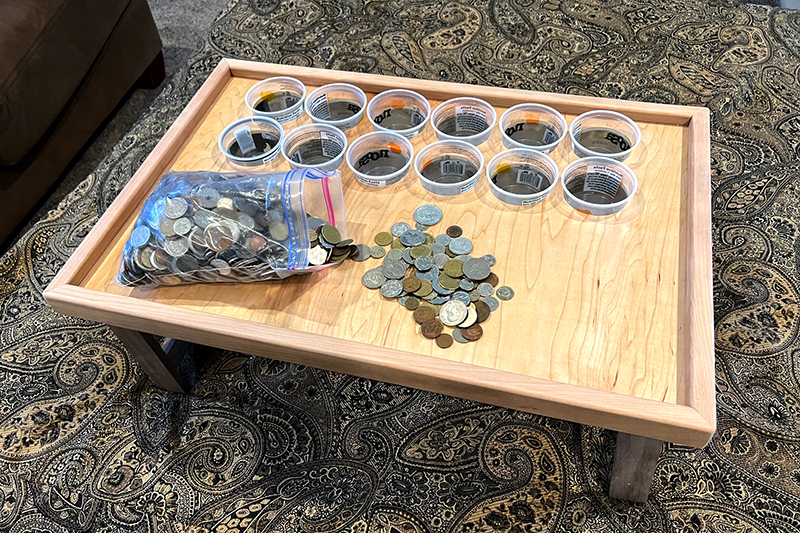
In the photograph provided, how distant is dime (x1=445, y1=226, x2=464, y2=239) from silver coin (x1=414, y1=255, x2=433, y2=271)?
6 cm

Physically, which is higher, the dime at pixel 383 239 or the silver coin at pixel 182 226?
the silver coin at pixel 182 226

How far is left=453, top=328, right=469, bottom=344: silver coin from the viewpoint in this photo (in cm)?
87

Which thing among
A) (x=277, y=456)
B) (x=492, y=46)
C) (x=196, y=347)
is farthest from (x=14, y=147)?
(x=492, y=46)

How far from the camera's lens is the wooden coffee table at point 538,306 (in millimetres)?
808

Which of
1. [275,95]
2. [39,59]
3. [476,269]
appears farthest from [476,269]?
[39,59]

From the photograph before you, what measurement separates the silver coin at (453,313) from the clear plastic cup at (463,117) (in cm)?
37

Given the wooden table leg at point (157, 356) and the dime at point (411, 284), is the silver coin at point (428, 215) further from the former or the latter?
the wooden table leg at point (157, 356)

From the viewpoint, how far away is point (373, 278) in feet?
3.13

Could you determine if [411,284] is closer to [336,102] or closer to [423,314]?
[423,314]

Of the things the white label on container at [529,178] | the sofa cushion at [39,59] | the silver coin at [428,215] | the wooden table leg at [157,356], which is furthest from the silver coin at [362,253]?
the sofa cushion at [39,59]

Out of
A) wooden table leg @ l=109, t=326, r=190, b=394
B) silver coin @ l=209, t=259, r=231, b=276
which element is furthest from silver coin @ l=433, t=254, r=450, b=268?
wooden table leg @ l=109, t=326, r=190, b=394

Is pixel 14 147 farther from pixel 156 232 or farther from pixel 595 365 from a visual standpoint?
pixel 595 365

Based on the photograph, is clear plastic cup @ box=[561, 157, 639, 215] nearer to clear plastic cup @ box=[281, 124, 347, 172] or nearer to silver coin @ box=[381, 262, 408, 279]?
silver coin @ box=[381, 262, 408, 279]

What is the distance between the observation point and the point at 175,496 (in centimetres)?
109
